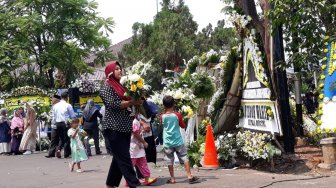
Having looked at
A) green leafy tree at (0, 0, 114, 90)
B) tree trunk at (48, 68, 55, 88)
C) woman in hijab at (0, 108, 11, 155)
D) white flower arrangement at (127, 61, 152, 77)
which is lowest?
woman in hijab at (0, 108, 11, 155)

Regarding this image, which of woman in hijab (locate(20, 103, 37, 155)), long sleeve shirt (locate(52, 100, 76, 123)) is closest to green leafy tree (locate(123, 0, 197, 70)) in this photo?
woman in hijab (locate(20, 103, 37, 155))

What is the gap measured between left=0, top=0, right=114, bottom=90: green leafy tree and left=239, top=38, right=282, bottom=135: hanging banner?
69.2 feet

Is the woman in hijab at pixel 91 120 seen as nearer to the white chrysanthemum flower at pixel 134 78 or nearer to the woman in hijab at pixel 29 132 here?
the woman in hijab at pixel 29 132

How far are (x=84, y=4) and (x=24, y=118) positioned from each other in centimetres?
1527

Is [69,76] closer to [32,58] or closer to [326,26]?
[32,58]

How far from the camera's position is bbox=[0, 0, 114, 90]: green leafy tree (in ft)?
98.4

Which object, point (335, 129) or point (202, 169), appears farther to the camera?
point (202, 169)

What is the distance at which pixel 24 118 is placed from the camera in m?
18.3

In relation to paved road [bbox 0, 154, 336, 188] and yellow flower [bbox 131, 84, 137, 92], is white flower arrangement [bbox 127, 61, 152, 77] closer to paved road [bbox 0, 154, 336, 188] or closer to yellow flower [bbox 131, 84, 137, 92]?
yellow flower [bbox 131, 84, 137, 92]

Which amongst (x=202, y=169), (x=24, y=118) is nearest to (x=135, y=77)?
(x=202, y=169)

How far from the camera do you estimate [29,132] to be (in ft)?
58.0

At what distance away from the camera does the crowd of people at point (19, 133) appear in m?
17.7

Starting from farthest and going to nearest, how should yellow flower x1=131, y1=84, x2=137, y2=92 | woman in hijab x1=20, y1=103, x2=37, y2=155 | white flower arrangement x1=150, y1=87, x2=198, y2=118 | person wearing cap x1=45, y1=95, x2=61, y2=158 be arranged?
woman in hijab x1=20, y1=103, x2=37, y2=155 → person wearing cap x1=45, y1=95, x2=61, y2=158 → white flower arrangement x1=150, y1=87, x2=198, y2=118 → yellow flower x1=131, y1=84, x2=137, y2=92

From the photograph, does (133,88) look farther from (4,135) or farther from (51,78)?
(51,78)
